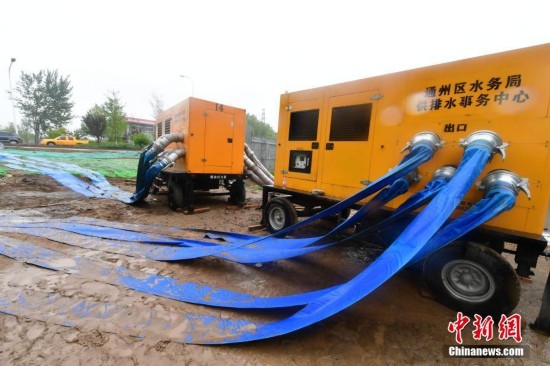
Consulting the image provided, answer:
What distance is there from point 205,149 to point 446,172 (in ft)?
19.9

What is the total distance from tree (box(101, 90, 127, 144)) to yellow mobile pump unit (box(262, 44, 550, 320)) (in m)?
33.7

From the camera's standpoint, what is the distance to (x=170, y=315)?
2.54m

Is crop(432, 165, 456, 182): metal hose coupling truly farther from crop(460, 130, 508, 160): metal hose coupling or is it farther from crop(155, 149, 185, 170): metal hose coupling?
crop(155, 149, 185, 170): metal hose coupling

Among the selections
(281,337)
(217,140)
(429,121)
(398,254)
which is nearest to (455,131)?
(429,121)

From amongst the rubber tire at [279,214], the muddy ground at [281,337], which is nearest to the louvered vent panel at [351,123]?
the rubber tire at [279,214]

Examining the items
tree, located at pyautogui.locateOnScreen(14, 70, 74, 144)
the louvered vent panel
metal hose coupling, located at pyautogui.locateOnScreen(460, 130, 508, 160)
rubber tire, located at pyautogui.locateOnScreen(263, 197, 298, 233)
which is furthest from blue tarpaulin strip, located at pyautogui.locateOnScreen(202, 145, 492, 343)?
tree, located at pyautogui.locateOnScreen(14, 70, 74, 144)

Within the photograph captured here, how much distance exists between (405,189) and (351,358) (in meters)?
2.11

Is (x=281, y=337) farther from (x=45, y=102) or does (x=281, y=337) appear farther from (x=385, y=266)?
(x=45, y=102)

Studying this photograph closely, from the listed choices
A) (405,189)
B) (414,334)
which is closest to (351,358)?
(414,334)

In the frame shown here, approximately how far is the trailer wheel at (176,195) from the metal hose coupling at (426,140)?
603cm

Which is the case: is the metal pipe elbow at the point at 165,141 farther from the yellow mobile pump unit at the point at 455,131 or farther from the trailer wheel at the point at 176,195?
the yellow mobile pump unit at the point at 455,131

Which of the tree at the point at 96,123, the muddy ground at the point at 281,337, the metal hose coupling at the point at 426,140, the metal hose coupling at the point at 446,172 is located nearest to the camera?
the muddy ground at the point at 281,337

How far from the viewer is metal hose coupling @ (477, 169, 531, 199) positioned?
8.30 ft

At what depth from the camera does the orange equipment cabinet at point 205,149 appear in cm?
719
